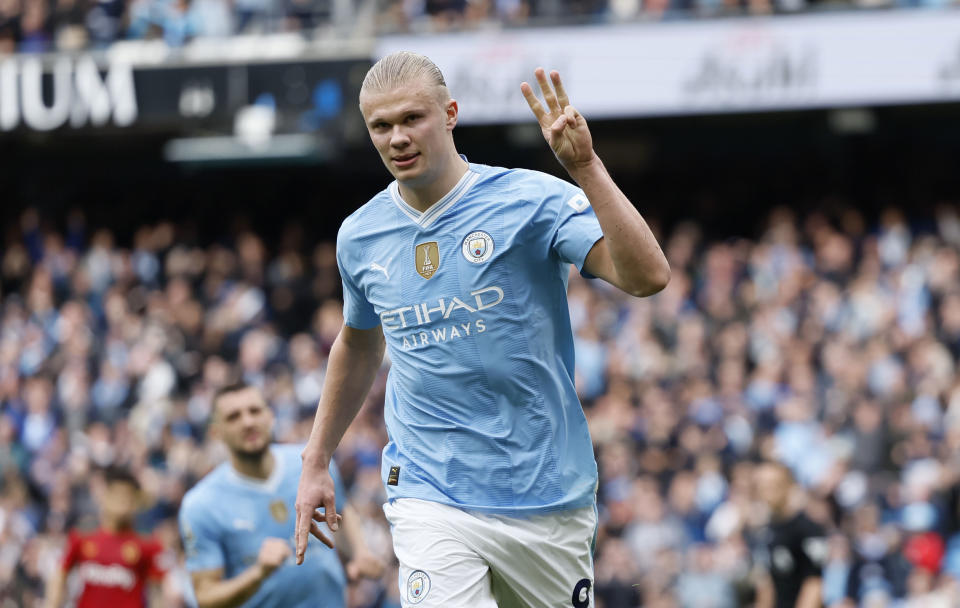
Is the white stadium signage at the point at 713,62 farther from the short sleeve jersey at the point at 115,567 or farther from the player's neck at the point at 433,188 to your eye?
the player's neck at the point at 433,188

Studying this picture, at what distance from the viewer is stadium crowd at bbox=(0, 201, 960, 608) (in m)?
11.4

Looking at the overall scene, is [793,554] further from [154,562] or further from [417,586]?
[417,586]

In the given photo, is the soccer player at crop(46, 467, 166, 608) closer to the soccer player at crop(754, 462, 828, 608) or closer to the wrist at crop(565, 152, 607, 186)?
the soccer player at crop(754, 462, 828, 608)

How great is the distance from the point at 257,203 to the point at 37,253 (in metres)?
3.30

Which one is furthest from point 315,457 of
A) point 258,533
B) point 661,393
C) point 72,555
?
point 661,393

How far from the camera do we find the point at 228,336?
53.9ft

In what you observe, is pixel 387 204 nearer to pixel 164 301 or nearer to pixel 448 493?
pixel 448 493

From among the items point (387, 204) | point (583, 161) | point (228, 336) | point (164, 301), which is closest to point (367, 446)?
point (228, 336)

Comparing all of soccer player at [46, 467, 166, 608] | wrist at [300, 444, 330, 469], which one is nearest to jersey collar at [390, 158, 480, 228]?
wrist at [300, 444, 330, 469]

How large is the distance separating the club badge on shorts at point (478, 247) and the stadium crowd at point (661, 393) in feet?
15.7

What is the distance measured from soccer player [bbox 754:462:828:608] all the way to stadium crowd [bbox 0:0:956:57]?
31.2ft

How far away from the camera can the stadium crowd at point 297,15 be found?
1691 cm

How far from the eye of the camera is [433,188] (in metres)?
4.46

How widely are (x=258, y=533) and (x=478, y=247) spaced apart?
2.72 metres
